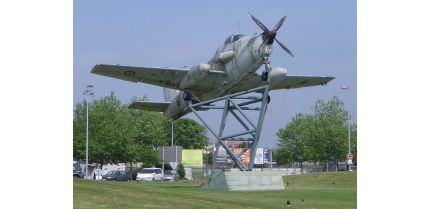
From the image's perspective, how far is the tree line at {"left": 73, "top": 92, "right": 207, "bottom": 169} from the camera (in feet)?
191

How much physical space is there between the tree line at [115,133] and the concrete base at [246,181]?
31218mm

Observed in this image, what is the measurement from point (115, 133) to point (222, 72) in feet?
99.1

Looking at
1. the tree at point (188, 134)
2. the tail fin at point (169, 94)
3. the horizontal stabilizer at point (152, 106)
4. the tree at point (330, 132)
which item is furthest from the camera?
the tree at point (188, 134)

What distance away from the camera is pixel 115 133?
62312mm

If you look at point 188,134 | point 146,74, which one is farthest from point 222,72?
point 188,134

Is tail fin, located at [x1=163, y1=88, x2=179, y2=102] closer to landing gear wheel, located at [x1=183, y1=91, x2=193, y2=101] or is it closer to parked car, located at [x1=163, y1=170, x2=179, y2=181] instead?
parked car, located at [x1=163, y1=170, x2=179, y2=181]

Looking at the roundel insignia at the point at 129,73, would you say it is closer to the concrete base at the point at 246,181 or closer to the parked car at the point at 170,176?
the concrete base at the point at 246,181

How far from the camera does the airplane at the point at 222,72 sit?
31.0 m

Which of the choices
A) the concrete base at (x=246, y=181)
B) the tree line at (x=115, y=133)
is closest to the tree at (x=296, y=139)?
the tree line at (x=115, y=133)

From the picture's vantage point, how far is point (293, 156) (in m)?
76.3
